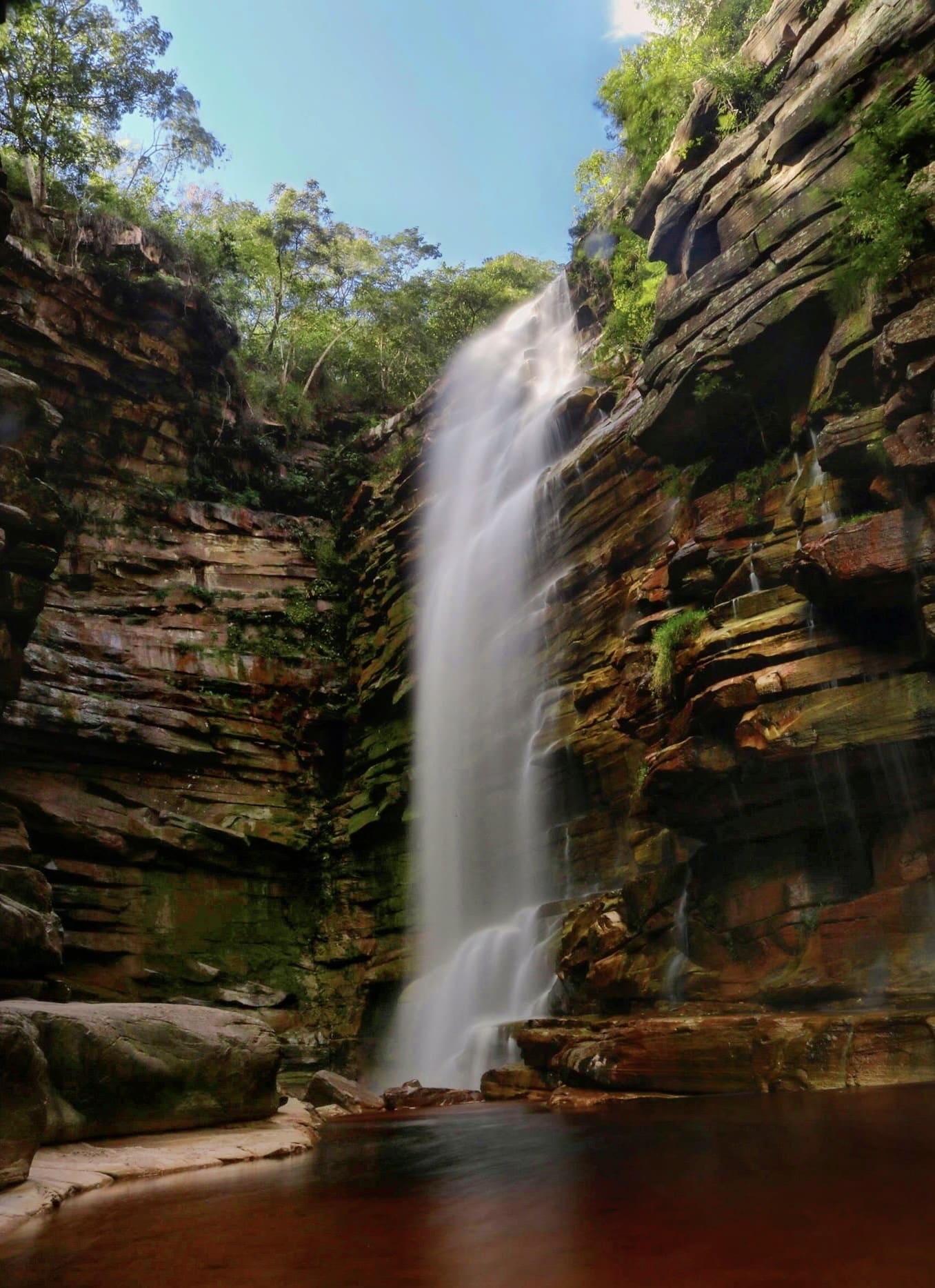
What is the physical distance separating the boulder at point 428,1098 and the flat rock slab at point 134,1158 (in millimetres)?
4133

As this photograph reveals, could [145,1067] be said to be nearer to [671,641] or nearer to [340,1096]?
[340,1096]

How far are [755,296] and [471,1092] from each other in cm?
1344

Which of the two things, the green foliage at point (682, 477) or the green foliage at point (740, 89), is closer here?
the green foliage at point (682, 477)

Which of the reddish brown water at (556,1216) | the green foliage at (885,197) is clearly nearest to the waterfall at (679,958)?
the reddish brown water at (556,1216)

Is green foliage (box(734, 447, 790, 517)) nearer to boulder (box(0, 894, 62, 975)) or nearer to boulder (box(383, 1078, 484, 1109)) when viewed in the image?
boulder (box(383, 1078, 484, 1109))

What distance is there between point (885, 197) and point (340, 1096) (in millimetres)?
15098

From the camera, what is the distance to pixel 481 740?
69.8 ft

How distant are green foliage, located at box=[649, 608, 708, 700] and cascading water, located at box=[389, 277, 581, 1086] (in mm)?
5443

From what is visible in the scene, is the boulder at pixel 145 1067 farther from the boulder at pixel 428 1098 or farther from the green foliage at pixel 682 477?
the green foliage at pixel 682 477

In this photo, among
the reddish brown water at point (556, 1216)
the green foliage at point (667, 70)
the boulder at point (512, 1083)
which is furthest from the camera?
the green foliage at point (667, 70)

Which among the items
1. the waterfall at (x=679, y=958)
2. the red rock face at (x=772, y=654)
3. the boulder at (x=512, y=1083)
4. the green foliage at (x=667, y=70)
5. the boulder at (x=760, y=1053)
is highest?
the green foliage at (x=667, y=70)

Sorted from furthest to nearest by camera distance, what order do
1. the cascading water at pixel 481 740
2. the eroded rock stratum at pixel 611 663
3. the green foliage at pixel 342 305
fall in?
the green foliage at pixel 342 305, the cascading water at pixel 481 740, the eroded rock stratum at pixel 611 663

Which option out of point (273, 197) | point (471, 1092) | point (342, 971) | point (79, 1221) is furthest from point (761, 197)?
point (273, 197)

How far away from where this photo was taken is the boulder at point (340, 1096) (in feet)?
42.1
